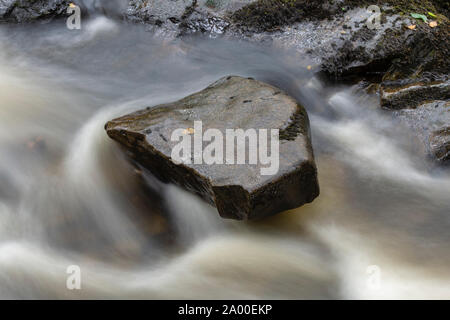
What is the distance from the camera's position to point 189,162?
3.51 meters

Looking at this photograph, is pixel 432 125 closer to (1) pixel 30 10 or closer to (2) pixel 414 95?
(2) pixel 414 95

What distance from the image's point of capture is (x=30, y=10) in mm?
5676

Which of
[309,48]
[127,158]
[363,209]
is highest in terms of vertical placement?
[309,48]

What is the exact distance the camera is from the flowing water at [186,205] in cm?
343

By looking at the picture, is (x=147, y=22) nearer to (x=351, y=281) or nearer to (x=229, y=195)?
(x=229, y=195)

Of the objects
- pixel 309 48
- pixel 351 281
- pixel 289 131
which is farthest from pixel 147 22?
pixel 351 281

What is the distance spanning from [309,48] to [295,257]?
253 centimetres

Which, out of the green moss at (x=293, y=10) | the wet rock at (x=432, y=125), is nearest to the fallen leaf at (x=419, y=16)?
the green moss at (x=293, y=10)

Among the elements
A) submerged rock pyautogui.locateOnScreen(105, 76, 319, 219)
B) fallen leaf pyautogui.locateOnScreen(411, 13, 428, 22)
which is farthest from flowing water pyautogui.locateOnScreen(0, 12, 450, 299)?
fallen leaf pyautogui.locateOnScreen(411, 13, 428, 22)

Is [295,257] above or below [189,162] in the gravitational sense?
below

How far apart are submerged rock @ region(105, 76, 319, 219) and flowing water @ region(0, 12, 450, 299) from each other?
28 centimetres

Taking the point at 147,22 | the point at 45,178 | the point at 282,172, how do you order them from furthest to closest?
the point at 147,22, the point at 45,178, the point at 282,172

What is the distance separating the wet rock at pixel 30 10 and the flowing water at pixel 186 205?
0.69 metres

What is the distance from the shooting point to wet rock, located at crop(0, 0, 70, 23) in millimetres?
5648
